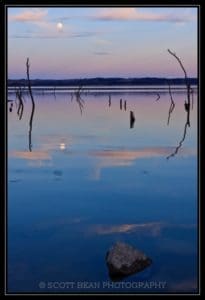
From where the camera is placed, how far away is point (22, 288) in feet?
9.66

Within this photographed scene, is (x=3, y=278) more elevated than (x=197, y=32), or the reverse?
(x=197, y=32)

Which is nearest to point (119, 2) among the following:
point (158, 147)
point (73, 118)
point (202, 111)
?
point (202, 111)

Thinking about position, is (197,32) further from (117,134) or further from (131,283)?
(117,134)

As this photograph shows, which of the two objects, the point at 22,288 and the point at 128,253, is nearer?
the point at 22,288

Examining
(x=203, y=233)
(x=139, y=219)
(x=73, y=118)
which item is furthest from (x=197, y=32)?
(x=73, y=118)

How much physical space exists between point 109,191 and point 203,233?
1.36m

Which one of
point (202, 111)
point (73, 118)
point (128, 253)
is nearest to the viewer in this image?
point (202, 111)

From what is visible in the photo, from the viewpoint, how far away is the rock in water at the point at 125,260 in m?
3.26

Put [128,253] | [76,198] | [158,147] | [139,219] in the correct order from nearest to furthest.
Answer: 1. [128,253]
2. [139,219]
3. [76,198]
4. [158,147]

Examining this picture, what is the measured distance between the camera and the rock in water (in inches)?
128

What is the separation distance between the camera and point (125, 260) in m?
3.32

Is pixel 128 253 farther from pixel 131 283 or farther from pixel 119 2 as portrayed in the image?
pixel 119 2

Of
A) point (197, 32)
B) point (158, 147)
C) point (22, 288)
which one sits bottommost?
point (22, 288)

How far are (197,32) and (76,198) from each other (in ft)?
5.23
